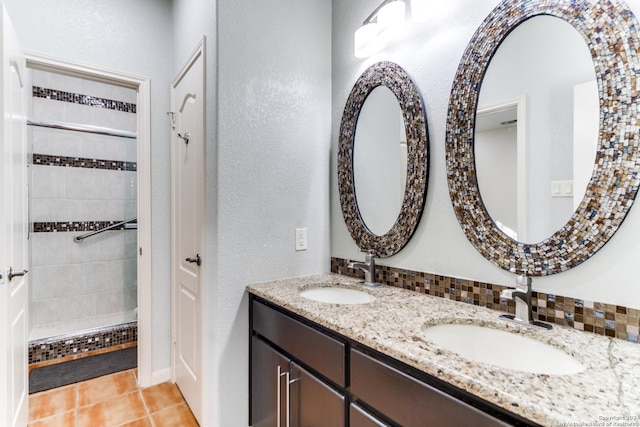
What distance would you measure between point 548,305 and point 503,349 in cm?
22

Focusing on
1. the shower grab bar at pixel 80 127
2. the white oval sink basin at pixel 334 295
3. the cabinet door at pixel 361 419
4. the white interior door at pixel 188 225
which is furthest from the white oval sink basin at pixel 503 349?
the shower grab bar at pixel 80 127

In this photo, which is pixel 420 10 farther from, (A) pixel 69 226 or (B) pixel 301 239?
(A) pixel 69 226

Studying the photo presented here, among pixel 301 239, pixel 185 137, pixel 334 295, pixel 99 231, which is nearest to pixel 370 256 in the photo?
pixel 334 295

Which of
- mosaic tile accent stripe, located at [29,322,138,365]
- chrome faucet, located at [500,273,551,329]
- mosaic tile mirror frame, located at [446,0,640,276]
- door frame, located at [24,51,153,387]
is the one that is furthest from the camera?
mosaic tile accent stripe, located at [29,322,138,365]

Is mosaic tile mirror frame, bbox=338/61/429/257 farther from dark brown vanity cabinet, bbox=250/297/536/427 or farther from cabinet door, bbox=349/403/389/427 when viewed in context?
cabinet door, bbox=349/403/389/427

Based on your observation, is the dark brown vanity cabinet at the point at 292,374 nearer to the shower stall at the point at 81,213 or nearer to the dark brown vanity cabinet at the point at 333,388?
the dark brown vanity cabinet at the point at 333,388

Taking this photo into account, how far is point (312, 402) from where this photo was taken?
3.91 ft

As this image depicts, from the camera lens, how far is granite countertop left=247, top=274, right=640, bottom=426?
0.60m

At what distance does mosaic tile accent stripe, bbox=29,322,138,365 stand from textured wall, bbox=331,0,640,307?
8.27ft

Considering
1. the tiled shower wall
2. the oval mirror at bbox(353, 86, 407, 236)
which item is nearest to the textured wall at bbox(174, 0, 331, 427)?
the oval mirror at bbox(353, 86, 407, 236)

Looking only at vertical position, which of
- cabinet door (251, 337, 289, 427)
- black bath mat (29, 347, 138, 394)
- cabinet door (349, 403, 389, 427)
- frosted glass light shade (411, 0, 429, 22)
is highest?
frosted glass light shade (411, 0, 429, 22)

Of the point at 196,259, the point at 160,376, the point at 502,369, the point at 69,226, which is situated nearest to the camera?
the point at 502,369

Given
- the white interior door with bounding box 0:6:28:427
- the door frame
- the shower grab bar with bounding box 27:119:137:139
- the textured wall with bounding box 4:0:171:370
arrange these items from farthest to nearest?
the shower grab bar with bounding box 27:119:137:139 < the door frame < the textured wall with bounding box 4:0:171:370 < the white interior door with bounding box 0:6:28:427

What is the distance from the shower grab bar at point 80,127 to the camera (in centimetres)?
289
